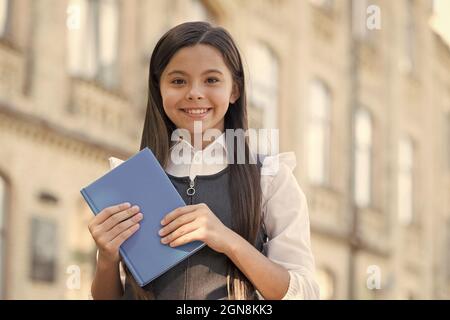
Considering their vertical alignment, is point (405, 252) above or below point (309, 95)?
below

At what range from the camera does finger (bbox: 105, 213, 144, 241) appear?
4.65ft

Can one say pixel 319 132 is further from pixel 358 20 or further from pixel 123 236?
pixel 123 236

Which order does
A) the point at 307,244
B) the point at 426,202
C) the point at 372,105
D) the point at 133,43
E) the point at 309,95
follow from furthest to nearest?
the point at 426,202
the point at 372,105
the point at 309,95
the point at 133,43
the point at 307,244

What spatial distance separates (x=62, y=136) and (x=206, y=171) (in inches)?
374

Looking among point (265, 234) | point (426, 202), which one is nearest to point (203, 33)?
point (265, 234)

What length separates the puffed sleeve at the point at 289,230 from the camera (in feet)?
4.95

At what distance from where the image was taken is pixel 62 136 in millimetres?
10953

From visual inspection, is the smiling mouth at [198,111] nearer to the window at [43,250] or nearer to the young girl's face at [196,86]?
the young girl's face at [196,86]

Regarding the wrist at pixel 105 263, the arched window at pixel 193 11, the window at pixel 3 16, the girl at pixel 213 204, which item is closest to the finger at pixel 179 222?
the girl at pixel 213 204

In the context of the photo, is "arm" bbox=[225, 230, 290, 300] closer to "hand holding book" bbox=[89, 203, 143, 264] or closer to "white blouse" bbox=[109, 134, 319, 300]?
"white blouse" bbox=[109, 134, 319, 300]

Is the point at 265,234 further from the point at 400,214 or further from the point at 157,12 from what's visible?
the point at 400,214

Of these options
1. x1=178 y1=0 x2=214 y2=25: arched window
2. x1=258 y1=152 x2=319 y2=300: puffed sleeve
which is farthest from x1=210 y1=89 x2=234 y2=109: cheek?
x1=178 y1=0 x2=214 y2=25: arched window
